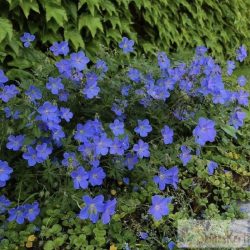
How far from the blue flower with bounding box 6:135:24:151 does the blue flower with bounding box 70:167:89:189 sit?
363 millimetres

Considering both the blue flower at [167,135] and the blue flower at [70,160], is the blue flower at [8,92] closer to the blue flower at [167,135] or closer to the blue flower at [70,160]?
the blue flower at [70,160]

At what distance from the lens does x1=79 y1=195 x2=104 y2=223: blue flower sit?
2.35 meters

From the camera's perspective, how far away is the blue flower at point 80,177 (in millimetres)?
2443

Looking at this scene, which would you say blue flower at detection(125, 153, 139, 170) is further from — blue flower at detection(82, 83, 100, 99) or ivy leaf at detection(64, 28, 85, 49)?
ivy leaf at detection(64, 28, 85, 49)

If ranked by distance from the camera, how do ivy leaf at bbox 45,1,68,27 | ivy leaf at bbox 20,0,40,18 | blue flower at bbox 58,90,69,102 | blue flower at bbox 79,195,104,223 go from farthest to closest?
ivy leaf at bbox 45,1,68,27
ivy leaf at bbox 20,0,40,18
blue flower at bbox 58,90,69,102
blue flower at bbox 79,195,104,223

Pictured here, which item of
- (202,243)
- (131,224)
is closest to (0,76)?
(131,224)

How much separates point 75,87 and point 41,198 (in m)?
0.68

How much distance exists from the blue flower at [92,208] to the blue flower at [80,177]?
10 centimetres

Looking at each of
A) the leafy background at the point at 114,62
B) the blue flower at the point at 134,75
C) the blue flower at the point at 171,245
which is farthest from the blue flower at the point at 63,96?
the blue flower at the point at 171,245

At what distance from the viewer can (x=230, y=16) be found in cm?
610


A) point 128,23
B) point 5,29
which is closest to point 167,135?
point 5,29

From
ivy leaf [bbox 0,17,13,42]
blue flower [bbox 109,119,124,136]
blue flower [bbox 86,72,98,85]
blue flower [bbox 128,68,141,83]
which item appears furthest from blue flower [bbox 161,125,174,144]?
ivy leaf [bbox 0,17,13,42]

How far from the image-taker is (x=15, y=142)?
2594 millimetres

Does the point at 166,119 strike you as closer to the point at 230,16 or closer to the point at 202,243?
the point at 202,243
